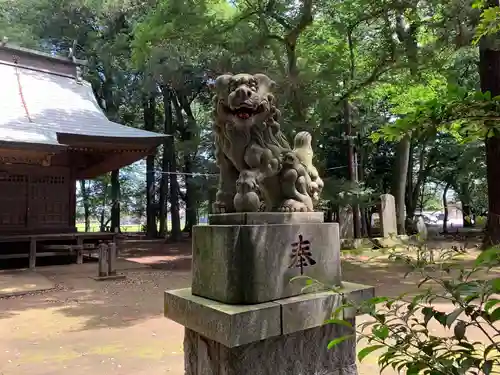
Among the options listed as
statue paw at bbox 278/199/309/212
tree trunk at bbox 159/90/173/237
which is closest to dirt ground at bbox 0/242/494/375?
statue paw at bbox 278/199/309/212

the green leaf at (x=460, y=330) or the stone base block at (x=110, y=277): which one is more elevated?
the green leaf at (x=460, y=330)

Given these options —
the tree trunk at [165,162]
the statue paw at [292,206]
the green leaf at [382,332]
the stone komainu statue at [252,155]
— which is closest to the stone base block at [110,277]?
the stone komainu statue at [252,155]

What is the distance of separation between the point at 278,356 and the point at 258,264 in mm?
682

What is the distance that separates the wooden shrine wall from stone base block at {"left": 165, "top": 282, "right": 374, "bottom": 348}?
9698 millimetres

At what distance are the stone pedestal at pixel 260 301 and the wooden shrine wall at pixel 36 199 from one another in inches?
381

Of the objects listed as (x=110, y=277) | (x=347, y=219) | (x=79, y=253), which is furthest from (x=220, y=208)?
(x=347, y=219)

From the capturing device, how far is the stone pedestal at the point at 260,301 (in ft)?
8.38

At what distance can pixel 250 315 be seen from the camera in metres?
2.46

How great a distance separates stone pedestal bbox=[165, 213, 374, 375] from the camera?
255cm

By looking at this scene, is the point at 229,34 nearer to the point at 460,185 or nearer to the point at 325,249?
the point at 325,249

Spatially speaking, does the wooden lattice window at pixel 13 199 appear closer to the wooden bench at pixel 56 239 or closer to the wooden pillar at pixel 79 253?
the wooden bench at pixel 56 239

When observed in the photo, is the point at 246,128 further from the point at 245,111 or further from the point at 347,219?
the point at 347,219

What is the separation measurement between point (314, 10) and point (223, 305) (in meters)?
9.91

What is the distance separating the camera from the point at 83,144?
34.0 ft
